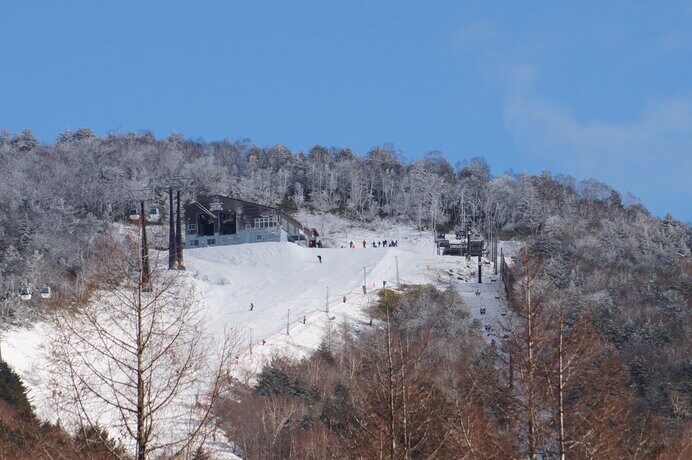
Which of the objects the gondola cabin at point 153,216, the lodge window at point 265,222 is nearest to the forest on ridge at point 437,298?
the gondola cabin at point 153,216

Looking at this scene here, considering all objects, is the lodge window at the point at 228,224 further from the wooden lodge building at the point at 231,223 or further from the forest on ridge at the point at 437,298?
the forest on ridge at the point at 437,298

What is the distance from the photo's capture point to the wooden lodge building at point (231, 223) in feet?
235

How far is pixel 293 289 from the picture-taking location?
57.7 metres

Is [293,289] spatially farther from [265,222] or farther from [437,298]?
[265,222]

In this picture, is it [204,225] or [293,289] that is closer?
[293,289]

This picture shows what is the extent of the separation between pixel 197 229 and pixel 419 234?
2591cm

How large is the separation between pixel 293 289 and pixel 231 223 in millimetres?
17126

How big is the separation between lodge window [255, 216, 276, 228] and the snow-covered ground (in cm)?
369

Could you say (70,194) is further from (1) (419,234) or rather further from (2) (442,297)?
(2) (442,297)

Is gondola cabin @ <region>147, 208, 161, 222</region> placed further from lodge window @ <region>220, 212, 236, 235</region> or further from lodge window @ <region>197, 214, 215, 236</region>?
lodge window @ <region>197, 214, 215, 236</region>

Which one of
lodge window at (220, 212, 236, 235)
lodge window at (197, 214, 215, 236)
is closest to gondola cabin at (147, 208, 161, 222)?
lodge window at (220, 212, 236, 235)

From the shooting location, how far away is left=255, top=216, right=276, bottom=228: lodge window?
7175 centimetres

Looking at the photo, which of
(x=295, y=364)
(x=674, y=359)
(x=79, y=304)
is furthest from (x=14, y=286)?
(x=79, y=304)

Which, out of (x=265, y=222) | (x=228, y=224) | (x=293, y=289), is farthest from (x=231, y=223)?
(x=293, y=289)
